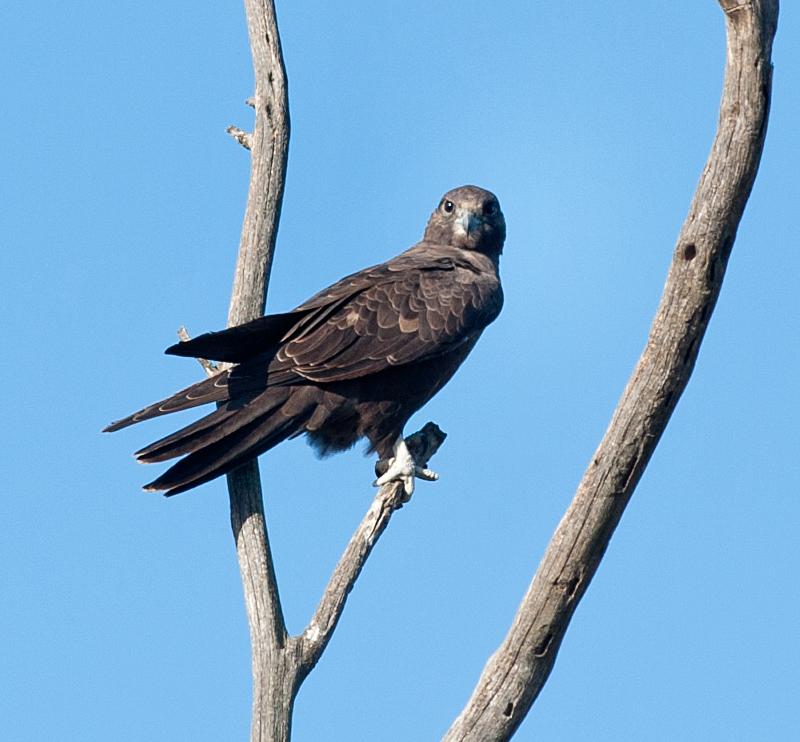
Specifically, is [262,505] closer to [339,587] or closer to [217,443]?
[217,443]

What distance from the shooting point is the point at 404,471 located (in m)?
6.25

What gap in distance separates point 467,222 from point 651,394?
3.66 meters

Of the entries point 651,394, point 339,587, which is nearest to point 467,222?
point 339,587

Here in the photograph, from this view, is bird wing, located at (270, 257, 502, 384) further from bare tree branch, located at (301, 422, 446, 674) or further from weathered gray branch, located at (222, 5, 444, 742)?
bare tree branch, located at (301, 422, 446, 674)

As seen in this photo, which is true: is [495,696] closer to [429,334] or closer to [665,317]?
[665,317]

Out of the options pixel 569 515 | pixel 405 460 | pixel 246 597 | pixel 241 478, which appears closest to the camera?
pixel 569 515

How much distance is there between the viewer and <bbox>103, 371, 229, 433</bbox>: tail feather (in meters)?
5.84

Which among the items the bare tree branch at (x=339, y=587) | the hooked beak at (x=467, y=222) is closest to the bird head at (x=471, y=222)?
the hooked beak at (x=467, y=222)

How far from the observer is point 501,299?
7.21 metres

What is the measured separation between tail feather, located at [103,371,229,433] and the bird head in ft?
7.53

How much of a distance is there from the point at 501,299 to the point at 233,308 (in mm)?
1767

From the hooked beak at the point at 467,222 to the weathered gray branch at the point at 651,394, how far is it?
139 inches

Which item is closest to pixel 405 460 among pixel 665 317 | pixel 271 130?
pixel 271 130

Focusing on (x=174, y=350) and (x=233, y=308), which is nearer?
(x=174, y=350)
